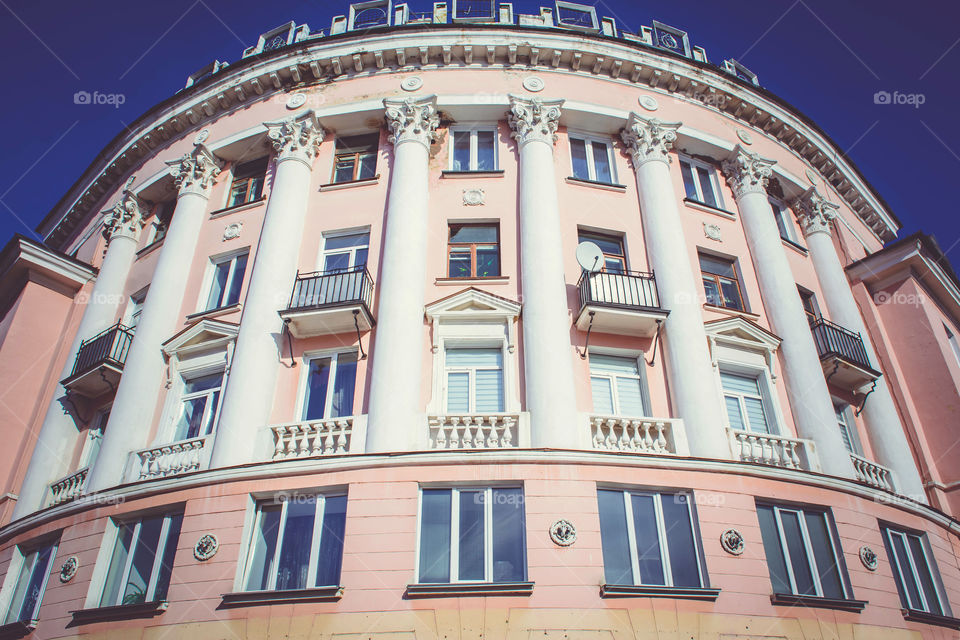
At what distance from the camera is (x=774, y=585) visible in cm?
1421

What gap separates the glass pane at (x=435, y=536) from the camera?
44.0 feet

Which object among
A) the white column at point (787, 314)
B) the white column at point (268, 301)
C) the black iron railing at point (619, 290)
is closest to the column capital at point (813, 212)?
the white column at point (787, 314)

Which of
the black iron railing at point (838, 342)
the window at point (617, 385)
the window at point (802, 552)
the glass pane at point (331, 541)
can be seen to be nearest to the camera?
the glass pane at point (331, 541)

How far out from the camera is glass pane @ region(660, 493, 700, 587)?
13.8 meters

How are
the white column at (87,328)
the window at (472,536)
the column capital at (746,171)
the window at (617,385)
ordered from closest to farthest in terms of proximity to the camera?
1. the window at (472,536)
2. the window at (617,385)
3. the white column at (87,328)
4. the column capital at (746,171)

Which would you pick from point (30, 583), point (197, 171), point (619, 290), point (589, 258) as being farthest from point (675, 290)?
point (30, 583)

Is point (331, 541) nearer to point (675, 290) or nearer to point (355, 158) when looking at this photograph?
point (675, 290)

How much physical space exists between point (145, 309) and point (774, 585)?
16.8 metres

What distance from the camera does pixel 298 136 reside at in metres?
21.2

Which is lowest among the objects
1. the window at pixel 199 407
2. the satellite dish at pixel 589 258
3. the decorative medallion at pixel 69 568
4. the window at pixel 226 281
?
the decorative medallion at pixel 69 568

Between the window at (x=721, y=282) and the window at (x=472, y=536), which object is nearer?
the window at (x=472, y=536)

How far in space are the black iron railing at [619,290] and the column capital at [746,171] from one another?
235 inches

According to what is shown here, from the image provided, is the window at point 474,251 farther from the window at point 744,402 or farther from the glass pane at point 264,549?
the glass pane at point 264,549

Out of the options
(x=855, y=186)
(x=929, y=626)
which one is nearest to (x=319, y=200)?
(x=929, y=626)
